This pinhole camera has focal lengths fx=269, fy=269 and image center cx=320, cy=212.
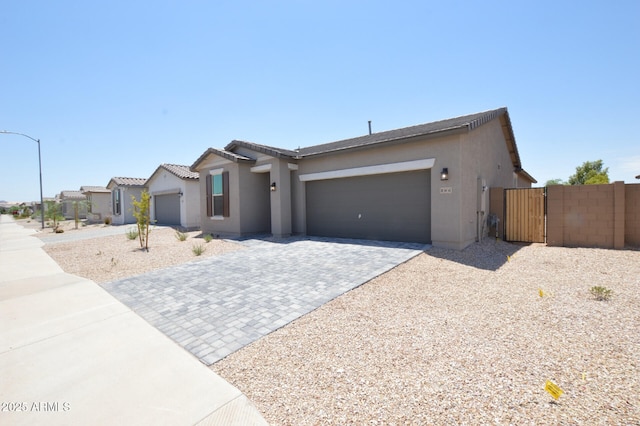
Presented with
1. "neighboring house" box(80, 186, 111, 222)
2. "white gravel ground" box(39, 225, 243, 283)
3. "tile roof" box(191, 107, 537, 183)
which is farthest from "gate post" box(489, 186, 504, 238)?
"neighboring house" box(80, 186, 111, 222)

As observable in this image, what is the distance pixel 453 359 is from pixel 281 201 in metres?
9.83

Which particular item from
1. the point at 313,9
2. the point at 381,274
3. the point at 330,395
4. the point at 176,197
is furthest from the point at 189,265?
the point at 176,197

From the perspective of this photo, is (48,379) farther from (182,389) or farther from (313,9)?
(313,9)

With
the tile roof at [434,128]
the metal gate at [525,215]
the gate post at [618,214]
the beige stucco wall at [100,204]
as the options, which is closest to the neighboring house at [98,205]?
the beige stucco wall at [100,204]

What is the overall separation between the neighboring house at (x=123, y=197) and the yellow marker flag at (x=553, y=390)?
92.7 feet

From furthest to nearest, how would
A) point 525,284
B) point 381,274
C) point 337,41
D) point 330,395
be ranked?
point 337,41 < point 381,274 < point 525,284 < point 330,395

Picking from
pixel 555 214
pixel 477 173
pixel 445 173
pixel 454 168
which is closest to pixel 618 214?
pixel 555 214

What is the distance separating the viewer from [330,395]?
261 centimetres

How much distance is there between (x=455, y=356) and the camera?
10.4 ft

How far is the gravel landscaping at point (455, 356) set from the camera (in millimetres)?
2377

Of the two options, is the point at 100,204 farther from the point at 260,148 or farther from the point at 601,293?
the point at 601,293

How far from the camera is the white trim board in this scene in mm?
9172

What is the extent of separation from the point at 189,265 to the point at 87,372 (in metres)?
5.02

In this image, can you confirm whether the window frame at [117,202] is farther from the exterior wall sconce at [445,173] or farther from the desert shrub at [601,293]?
the desert shrub at [601,293]
